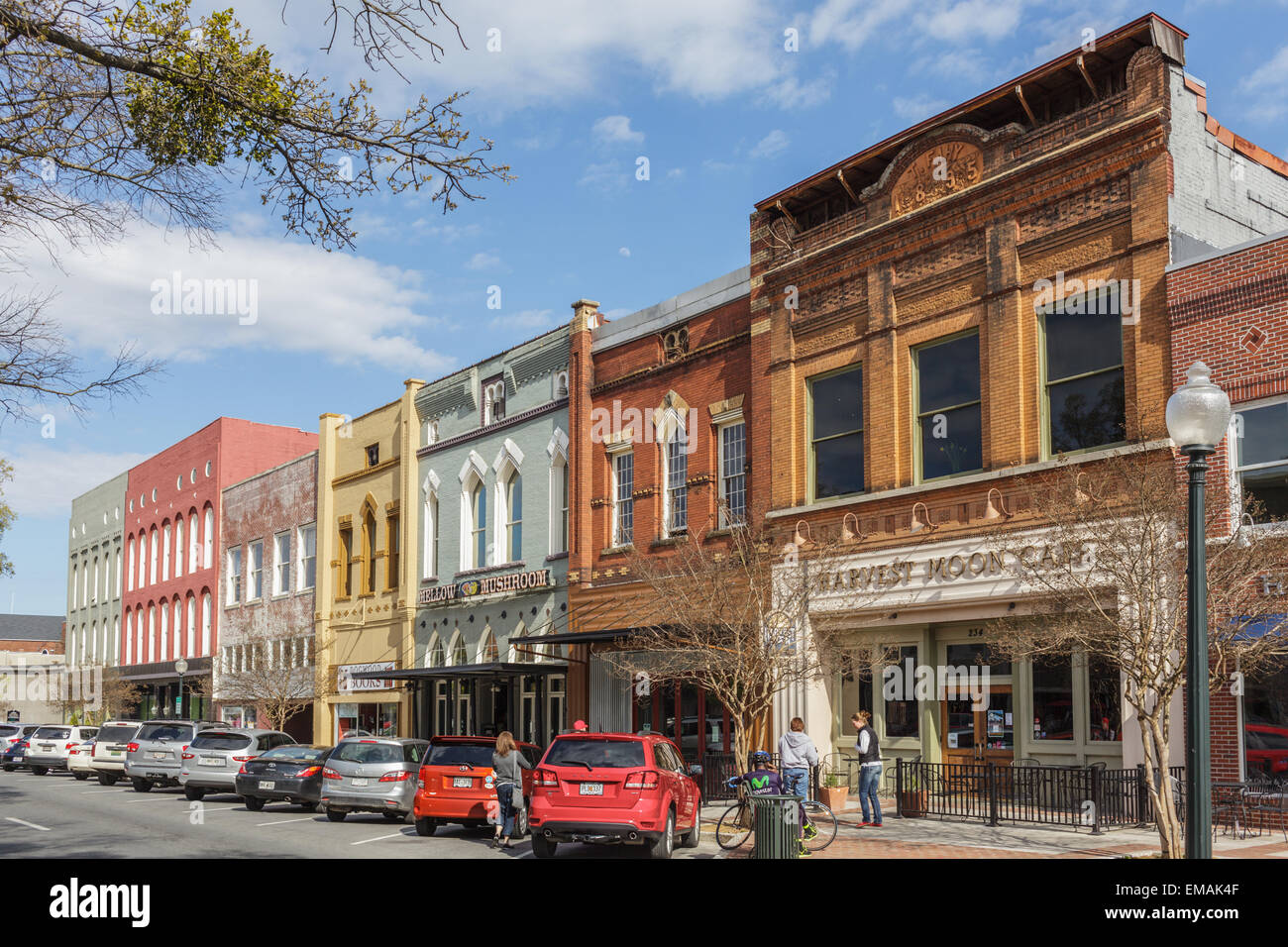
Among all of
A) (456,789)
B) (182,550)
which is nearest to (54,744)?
(182,550)

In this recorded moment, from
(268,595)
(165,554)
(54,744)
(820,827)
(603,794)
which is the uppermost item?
(165,554)

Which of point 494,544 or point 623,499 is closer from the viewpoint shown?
point 623,499

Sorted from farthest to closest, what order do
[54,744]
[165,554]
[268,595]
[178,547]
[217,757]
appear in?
[165,554] → [178,547] → [268,595] → [54,744] → [217,757]

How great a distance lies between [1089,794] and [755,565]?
6.96m

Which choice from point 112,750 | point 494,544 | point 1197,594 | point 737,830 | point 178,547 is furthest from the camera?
point 178,547

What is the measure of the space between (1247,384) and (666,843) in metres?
9.75

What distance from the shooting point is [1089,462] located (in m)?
18.4

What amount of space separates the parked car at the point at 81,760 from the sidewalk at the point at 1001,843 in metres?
25.6

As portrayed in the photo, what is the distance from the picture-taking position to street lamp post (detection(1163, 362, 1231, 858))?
939 cm

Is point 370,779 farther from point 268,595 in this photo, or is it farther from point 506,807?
point 268,595

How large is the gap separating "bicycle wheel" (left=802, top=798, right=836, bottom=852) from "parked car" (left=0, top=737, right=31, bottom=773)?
32965 mm

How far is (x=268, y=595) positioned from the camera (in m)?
45.5
